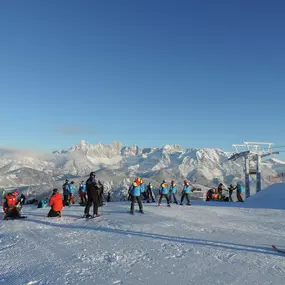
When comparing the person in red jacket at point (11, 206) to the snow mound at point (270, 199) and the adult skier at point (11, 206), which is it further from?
the snow mound at point (270, 199)

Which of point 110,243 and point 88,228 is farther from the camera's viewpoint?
point 88,228

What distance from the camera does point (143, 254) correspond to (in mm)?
6969

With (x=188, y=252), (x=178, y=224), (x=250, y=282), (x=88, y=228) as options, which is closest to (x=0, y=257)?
(x=88, y=228)

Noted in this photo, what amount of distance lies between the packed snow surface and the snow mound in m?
9.29

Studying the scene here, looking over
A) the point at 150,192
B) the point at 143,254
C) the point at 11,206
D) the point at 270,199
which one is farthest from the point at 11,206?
the point at 270,199

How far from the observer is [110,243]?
26.5 feet

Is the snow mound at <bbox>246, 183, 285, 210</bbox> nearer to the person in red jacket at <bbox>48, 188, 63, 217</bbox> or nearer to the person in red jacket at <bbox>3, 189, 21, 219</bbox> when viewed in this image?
the person in red jacket at <bbox>48, 188, 63, 217</bbox>

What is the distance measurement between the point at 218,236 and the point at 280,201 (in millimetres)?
13820

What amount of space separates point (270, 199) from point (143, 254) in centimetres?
1797

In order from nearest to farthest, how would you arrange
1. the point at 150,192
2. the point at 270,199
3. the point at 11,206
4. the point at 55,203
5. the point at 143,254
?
the point at 143,254 < the point at 55,203 < the point at 11,206 < the point at 270,199 < the point at 150,192

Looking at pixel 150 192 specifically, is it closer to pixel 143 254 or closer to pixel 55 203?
pixel 55 203

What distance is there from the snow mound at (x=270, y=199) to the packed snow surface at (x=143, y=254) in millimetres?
9289

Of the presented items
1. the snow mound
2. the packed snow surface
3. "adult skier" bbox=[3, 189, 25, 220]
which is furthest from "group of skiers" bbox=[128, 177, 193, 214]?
"adult skier" bbox=[3, 189, 25, 220]

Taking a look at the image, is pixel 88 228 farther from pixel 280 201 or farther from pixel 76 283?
pixel 280 201
